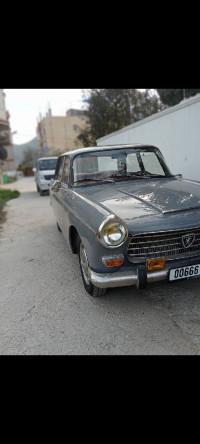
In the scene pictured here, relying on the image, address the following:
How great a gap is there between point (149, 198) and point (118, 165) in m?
1.23

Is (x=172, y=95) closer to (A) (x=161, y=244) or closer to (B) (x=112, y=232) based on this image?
(A) (x=161, y=244)

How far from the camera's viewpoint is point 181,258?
2.51 meters

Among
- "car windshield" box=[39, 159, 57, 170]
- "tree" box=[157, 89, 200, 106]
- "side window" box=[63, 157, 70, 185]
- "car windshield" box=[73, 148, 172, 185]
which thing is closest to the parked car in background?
"car windshield" box=[39, 159, 57, 170]

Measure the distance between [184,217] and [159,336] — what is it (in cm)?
105

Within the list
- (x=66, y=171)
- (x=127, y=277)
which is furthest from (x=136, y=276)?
(x=66, y=171)

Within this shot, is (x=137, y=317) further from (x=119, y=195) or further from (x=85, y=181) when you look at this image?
(x=85, y=181)

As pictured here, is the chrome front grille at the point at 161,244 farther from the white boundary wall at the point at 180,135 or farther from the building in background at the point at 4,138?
the building in background at the point at 4,138

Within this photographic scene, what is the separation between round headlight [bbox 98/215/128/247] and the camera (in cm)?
233

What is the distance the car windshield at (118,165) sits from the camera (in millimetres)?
3861

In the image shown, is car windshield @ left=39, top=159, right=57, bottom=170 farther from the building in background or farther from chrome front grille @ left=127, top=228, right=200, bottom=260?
chrome front grille @ left=127, top=228, right=200, bottom=260

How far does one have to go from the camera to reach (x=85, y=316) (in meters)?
2.75
